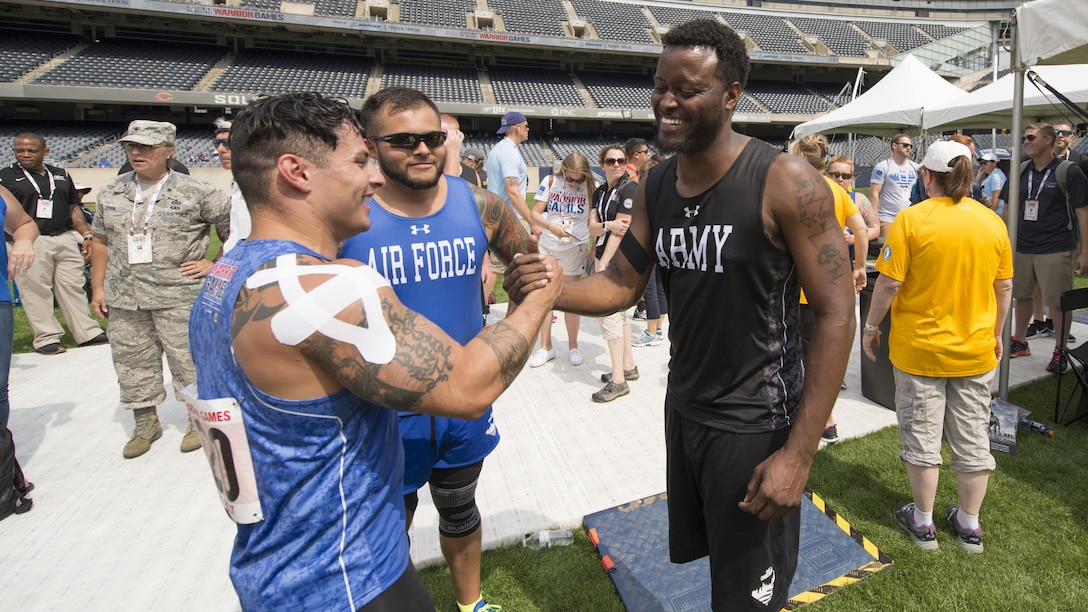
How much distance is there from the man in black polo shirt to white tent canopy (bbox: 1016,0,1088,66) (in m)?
9.03

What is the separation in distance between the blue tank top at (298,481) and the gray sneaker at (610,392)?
355cm

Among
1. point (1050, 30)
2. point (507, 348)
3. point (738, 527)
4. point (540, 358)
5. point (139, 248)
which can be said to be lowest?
point (540, 358)

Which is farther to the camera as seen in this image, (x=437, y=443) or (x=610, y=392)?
(x=610, y=392)

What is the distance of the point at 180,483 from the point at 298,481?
3228 millimetres

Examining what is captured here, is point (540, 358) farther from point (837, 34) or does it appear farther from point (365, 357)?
point (837, 34)

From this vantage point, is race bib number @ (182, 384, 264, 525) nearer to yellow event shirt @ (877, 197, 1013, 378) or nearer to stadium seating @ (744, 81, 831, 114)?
yellow event shirt @ (877, 197, 1013, 378)

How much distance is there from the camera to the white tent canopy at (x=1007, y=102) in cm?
753

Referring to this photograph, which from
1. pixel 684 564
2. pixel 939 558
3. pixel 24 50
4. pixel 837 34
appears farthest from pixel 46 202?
pixel 837 34

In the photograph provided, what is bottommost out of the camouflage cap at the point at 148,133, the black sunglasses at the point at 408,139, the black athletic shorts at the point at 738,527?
the black athletic shorts at the point at 738,527

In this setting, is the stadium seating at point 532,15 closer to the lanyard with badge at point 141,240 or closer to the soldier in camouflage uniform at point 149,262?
the soldier in camouflage uniform at point 149,262

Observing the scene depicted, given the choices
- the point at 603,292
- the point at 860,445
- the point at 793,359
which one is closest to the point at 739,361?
the point at 793,359

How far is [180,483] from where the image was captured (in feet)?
12.6

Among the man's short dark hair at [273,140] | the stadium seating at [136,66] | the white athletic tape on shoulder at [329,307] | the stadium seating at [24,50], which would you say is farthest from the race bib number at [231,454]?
the stadium seating at [24,50]

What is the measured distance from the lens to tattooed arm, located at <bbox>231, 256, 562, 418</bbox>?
1210 mm
